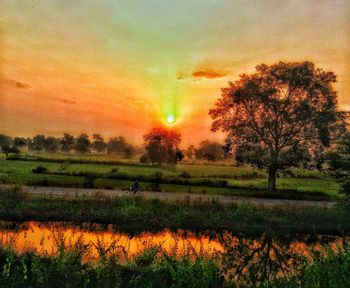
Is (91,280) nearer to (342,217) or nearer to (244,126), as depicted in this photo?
(342,217)

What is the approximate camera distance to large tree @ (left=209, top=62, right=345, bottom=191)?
155ft

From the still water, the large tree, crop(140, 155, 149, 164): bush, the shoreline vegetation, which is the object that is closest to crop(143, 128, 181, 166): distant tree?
crop(140, 155, 149, 164): bush

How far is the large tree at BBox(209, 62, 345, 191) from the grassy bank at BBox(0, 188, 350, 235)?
60.6ft

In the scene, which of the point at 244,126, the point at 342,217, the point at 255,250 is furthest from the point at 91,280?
the point at 244,126

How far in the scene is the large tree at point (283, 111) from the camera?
47.2 meters

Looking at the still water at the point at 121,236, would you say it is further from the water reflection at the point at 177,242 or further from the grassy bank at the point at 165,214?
the grassy bank at the point at 165,214

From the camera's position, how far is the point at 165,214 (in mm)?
26094

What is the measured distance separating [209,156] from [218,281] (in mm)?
156193

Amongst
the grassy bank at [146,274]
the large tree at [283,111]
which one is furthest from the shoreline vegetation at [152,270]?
the large tree at [283,111]

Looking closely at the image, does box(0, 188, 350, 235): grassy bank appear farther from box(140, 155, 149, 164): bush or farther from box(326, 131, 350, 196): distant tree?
box(140, 155, 149, 164): bush

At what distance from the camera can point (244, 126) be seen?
49.8 metres

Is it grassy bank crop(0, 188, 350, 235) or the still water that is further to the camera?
grassy bank crop(0, 188, 350, 235)

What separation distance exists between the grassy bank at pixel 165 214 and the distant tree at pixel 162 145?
290ft

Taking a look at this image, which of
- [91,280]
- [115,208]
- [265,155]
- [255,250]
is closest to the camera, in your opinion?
[91,280]
